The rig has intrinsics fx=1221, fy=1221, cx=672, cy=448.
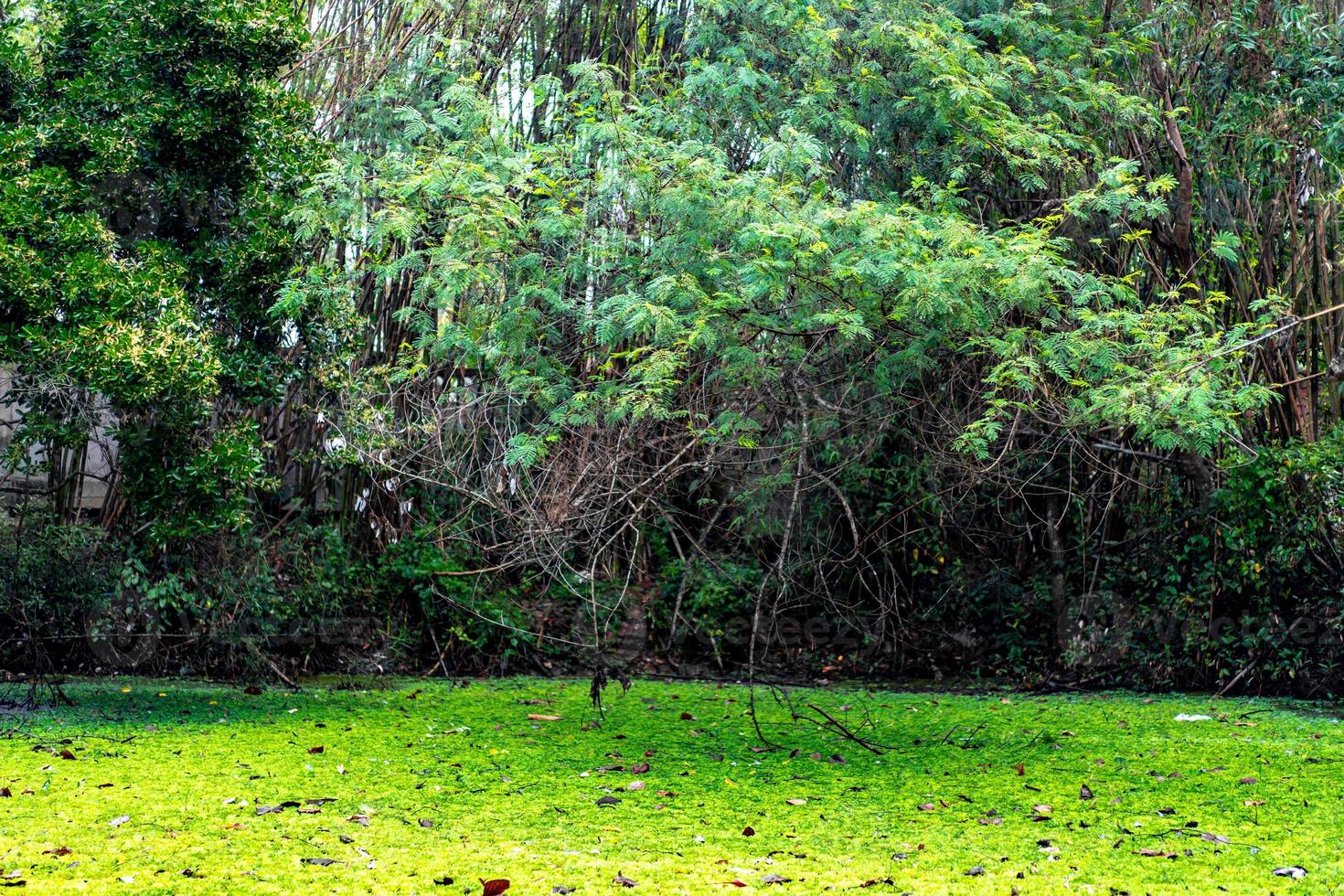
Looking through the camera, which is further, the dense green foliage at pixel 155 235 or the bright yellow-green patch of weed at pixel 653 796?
the dense green foliage at pixel 155 235

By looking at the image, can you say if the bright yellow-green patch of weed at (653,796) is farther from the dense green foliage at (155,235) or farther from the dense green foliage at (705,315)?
the dense green foliage at (155,235)

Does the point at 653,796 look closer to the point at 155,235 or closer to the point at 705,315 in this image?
the point at 705,315

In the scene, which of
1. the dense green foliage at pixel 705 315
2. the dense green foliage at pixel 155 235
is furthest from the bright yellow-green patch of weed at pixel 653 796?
the dense green foliage at pixel 155 235

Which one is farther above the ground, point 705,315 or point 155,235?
point 155,235

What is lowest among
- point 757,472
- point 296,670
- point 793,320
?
point 296,670

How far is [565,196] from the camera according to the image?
16.0 ft

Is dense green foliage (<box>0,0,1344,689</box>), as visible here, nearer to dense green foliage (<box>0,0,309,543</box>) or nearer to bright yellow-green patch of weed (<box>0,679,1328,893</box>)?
dense green foliage (<box>0,0,309,543</box>)

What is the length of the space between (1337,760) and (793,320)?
2.78m

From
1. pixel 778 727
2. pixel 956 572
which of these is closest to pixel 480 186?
pixel 778 727

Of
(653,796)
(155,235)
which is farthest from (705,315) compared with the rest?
(155,235)

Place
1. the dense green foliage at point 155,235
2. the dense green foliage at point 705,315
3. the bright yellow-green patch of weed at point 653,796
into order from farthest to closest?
the dense green foliage at point 155,235
the dense green foliage at point 705,315
the bright yellow-green patch of weed at point 653,796

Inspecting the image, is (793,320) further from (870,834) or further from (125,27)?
(125,27)

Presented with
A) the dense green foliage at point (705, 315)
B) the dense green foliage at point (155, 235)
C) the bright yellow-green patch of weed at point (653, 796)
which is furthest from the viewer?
the dense green foliage at point (155, 235)

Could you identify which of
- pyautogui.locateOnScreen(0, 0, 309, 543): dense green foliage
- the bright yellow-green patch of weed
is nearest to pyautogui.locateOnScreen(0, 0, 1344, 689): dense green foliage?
pyautogui.locateOnScreen(0, 0, 309, 543): dense green foliage
